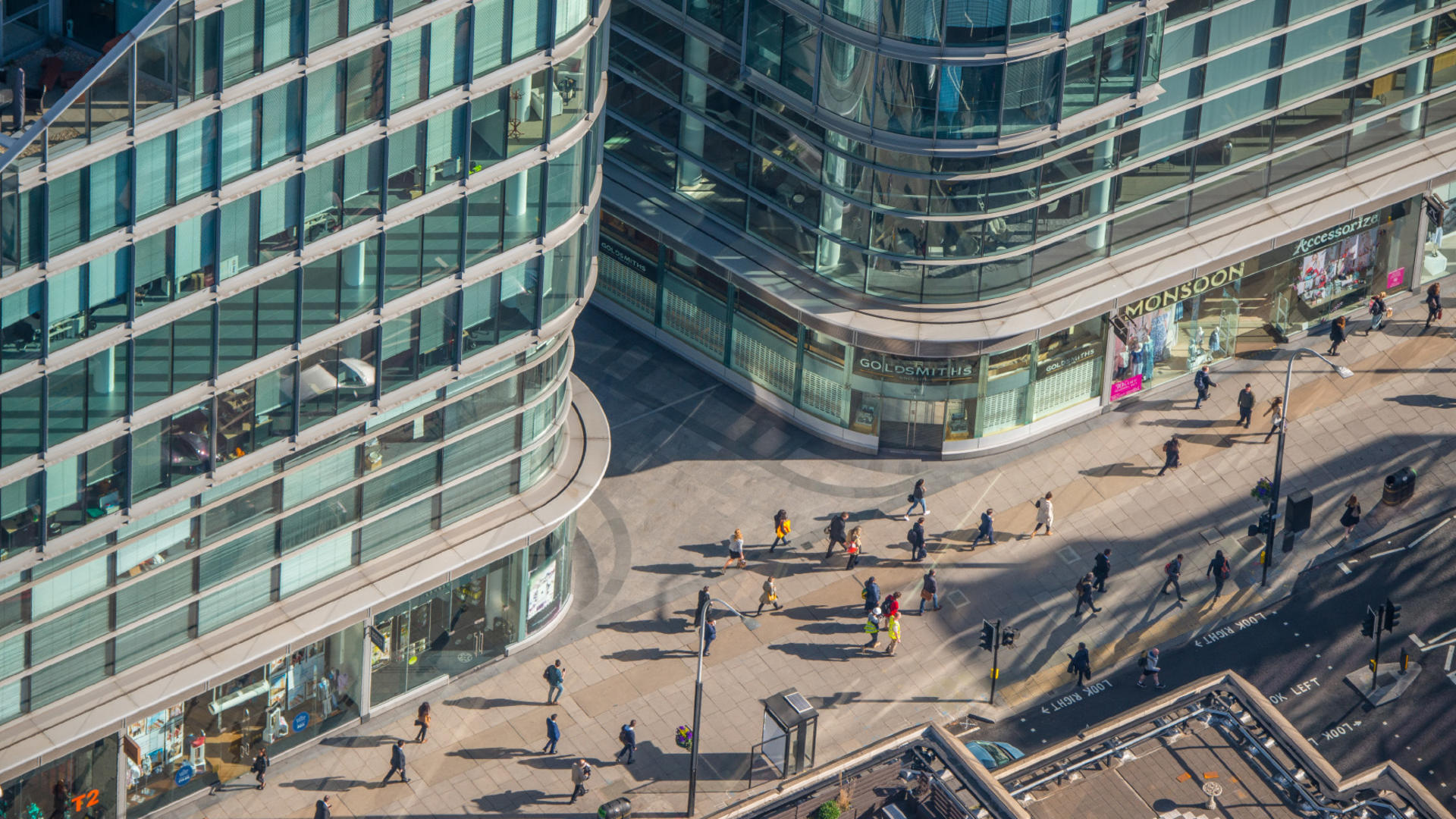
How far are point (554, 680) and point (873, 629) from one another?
10.3 metres

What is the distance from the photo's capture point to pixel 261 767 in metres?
79.4

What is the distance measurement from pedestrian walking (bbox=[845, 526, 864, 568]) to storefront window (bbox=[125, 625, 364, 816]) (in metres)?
16.9

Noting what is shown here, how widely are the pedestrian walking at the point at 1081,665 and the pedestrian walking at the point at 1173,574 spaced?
13.1 feet

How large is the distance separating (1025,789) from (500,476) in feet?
63.4

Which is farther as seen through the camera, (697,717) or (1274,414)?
(1274,414)

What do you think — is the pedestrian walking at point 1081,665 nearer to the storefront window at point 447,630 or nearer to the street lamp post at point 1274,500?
the street lamp post at point 1274,500

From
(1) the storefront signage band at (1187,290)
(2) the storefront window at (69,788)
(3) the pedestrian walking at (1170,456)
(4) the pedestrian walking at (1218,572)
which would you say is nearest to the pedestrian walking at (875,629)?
(4) the pedestrian walking at (1218,572)

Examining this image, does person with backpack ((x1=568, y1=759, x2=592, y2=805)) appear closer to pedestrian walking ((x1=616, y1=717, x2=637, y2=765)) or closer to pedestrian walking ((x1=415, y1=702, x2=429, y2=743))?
pedestrian walking ((x1=616, y1=717, x2=637, y2=765))

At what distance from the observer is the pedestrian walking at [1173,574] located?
3452 inches

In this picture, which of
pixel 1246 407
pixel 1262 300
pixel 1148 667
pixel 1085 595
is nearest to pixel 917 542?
pixel 1085 595

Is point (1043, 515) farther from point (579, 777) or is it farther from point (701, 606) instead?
point (579, 777)

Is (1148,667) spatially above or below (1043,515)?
below

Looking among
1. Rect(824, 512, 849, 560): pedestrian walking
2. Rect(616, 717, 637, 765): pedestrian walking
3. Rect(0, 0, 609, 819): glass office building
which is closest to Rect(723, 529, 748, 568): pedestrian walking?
Rect(824, 512, 849, 560): pedestrian walking

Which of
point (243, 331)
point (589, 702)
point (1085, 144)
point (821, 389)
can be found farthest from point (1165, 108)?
point (243, 331)
